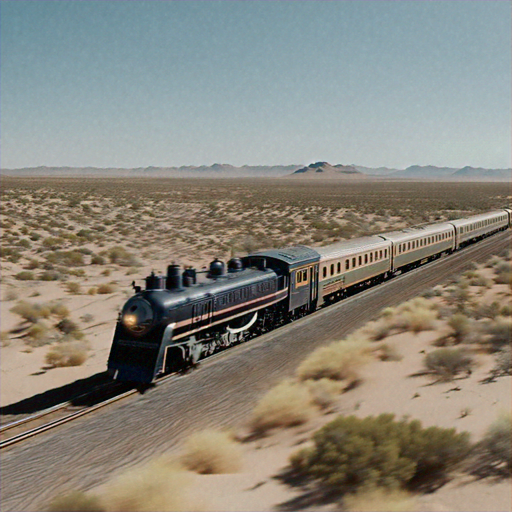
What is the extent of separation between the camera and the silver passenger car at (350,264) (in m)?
22.3

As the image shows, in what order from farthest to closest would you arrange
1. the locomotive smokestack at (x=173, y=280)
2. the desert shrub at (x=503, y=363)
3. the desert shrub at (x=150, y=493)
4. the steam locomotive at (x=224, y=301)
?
the locomotive smokestack at (x=173, y=280)
the steam locomotive at (x=224, y=301)
the desert shrub at (x=503, y=363)
the desert shrub at (x=150, y=493)

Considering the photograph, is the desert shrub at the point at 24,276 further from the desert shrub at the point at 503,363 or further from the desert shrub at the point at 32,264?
the desert shrub at the point at 503,363

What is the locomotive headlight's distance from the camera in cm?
1397

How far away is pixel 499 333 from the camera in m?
15.6

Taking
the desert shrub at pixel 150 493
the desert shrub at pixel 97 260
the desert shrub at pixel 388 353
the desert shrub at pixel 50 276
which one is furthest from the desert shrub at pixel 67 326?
the desert shrub at pixel 97 260

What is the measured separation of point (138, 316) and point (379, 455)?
7.75 m

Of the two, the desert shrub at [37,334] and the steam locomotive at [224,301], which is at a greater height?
the steam locomotive at [224,301]

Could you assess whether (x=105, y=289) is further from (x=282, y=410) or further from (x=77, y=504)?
(x=77, y=504)

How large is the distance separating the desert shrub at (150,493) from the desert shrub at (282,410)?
8.76 ft

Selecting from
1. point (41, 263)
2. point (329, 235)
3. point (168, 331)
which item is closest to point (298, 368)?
point (168, 331)

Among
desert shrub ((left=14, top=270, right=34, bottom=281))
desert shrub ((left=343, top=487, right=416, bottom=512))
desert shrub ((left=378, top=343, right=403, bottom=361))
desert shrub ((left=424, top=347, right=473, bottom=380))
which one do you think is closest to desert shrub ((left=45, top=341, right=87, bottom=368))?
desert shrub ((left=378, top=343, right=403, bottom=361))

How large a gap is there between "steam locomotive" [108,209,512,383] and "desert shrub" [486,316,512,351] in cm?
698

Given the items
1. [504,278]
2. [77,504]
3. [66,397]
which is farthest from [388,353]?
[504,278]

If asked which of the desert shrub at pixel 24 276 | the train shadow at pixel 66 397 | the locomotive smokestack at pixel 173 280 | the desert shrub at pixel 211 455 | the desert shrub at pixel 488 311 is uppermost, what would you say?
the locomotive smokestack at pixel 173 280
